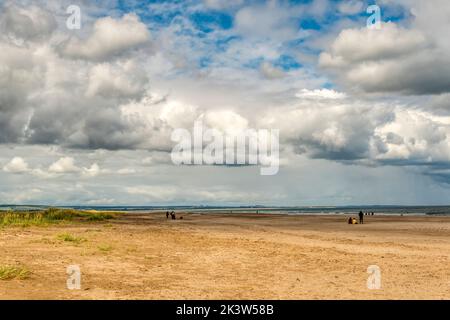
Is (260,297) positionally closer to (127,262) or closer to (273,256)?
(127,262)

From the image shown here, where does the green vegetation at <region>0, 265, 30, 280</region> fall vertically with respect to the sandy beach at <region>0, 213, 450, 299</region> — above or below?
above

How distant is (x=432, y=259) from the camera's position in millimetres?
26234

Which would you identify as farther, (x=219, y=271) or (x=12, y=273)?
(x=219, y=271)

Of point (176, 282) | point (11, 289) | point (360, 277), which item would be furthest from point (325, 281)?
point (11, 289)

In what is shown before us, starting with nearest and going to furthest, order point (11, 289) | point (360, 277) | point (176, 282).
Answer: point (11, 289) < point (176, 282) < point (360, 277)

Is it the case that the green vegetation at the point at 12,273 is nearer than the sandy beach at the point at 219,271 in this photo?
No

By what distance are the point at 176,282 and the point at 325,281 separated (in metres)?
5.94

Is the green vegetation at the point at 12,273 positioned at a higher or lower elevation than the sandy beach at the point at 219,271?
higher

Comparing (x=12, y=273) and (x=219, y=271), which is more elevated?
(x=12, y=273)

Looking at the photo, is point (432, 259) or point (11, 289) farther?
point (432, 259)

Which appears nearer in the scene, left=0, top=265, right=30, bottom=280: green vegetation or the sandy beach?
the sandy beach
